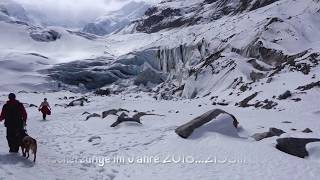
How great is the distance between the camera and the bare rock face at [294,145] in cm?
1555

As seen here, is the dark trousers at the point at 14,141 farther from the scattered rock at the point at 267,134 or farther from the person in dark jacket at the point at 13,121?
the scattered rock at the point at 267,134

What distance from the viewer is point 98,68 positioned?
17025 cm

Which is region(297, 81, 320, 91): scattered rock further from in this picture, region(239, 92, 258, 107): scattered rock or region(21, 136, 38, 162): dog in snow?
region(21, 136, 38, 162): dog in snow

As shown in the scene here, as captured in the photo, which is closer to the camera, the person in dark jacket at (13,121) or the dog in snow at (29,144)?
the dog in snow at (29,144)

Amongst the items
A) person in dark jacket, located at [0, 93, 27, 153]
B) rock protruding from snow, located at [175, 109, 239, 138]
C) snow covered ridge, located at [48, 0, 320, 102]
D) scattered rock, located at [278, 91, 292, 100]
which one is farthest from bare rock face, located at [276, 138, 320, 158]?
scattered rock, located at [278, 91, 292, 100]

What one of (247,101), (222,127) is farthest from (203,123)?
(247,101)

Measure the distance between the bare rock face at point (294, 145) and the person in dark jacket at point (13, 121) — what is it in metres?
8.82

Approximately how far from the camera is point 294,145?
627 inches

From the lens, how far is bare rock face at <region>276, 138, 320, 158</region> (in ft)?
51.0

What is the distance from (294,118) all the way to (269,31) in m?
45.5

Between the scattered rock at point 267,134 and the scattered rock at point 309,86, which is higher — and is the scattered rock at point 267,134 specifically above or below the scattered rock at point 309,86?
below

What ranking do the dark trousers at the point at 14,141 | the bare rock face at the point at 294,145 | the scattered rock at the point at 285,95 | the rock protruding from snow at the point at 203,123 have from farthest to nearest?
the scattered rock at the point at 285,95, the rock protruding from snow at the point at 203,123, the bare rock face at the point at 294,145, the dark trousers at the point at 14,141

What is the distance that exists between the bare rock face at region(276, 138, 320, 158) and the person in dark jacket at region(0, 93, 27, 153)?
347 inches

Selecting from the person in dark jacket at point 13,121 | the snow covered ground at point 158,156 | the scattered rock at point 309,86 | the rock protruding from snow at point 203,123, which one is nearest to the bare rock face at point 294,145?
the snow covered ground at point 158,156
